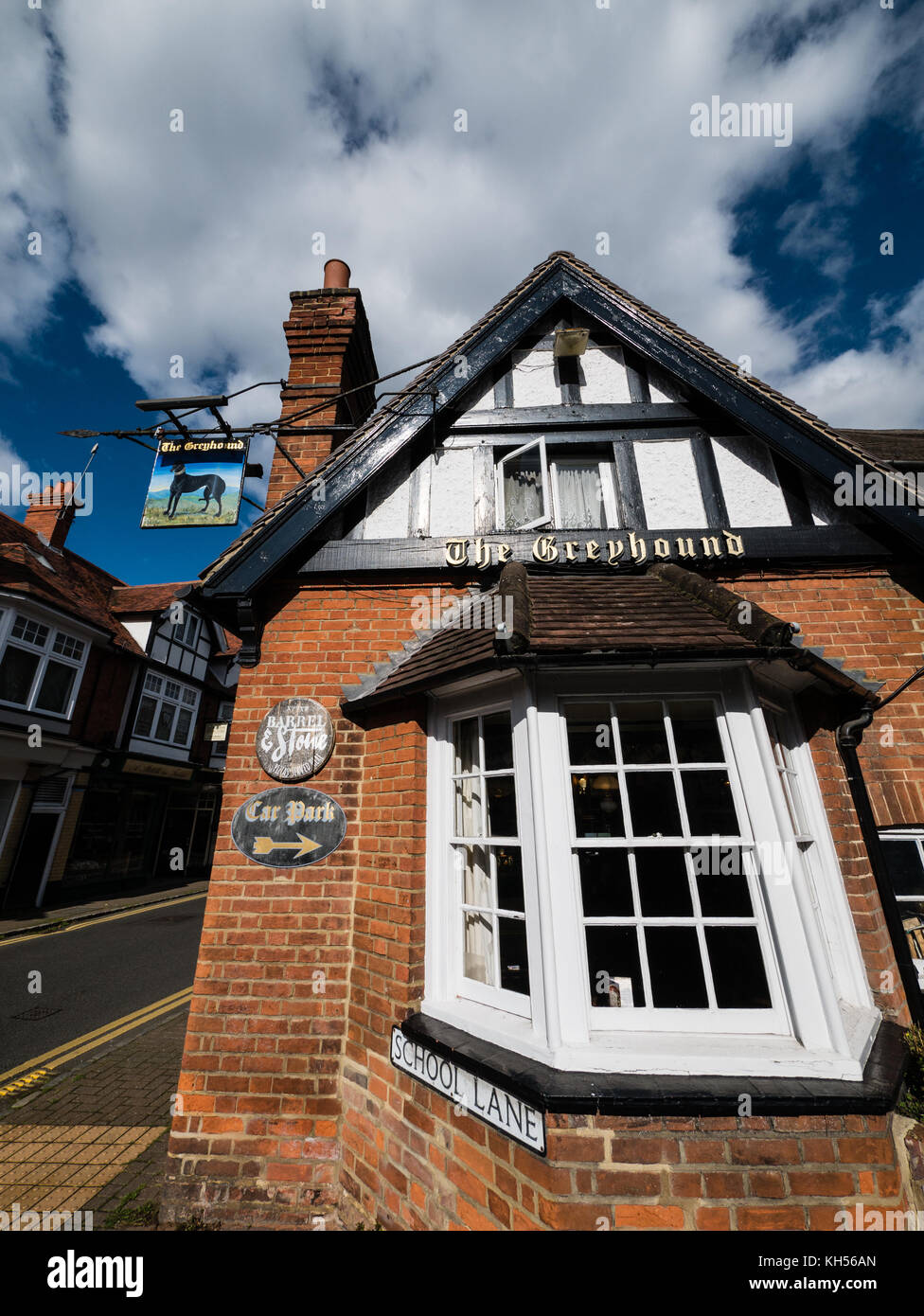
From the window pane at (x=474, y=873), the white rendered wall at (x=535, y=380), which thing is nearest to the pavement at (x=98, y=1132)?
the window pane at (x=474, y=873)

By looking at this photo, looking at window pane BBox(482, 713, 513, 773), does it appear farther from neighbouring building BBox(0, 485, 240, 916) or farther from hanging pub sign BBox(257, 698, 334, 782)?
neighbouring building BBox(0, 485, 240, 916)

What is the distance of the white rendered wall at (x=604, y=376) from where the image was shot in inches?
205

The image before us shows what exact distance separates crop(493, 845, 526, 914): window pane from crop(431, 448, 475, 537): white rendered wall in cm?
284

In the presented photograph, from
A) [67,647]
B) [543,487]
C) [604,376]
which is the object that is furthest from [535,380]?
[67,647]

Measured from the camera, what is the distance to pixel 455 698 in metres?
3.67

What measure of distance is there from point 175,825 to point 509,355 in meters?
20.6

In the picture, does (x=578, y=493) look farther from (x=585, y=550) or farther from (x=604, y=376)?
(x=604, y=376)

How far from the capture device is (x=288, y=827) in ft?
12.5

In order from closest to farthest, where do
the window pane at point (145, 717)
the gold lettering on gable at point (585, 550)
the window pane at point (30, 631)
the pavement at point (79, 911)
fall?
the gold lettering on gable at point (585, 550) < the pavement at point (79, 911) < the window pane at point (30, 631) < the window pane at point (145, 717)

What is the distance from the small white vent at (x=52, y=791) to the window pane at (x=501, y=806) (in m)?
15.5

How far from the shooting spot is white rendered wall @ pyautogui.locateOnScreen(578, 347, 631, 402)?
17.0 ft

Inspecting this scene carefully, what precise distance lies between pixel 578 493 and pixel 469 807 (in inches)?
126

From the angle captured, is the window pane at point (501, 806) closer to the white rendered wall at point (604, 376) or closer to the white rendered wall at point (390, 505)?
the white rendered wall at point (390, 505)
